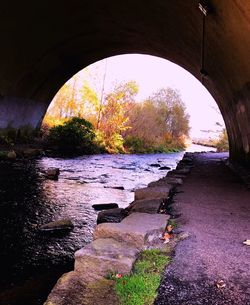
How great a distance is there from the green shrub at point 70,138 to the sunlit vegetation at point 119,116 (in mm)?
1367

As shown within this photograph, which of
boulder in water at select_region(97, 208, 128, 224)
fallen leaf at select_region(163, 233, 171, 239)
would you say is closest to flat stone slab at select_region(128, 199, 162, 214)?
boulder in water at select_region(97, 208, 128, 224)

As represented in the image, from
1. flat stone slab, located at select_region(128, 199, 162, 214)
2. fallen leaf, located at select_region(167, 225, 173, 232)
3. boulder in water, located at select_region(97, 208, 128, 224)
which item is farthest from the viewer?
boulder in water, located at select_region(97, 208, 128, 224)

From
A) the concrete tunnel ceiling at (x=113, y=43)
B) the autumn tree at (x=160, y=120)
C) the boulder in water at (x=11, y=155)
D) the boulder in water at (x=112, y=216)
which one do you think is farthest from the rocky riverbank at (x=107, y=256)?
the autumn tree at (x=160, y=120)

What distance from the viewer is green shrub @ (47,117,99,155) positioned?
18672 millimetres

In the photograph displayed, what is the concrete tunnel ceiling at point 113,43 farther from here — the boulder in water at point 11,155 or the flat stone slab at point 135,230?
the flat stone slab at point 135,230

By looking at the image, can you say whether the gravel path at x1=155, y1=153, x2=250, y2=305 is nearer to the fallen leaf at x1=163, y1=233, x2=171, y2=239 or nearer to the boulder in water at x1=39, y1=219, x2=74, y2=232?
the fallen leaf at x1=163, y1=233, x2=171, y2=239

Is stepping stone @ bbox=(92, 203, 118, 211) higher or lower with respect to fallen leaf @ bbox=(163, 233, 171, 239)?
lower

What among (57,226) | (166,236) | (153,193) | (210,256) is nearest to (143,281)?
(210,256)

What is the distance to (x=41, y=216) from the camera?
6.22m

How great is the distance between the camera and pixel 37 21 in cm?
1122

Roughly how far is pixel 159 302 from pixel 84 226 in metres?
3.56

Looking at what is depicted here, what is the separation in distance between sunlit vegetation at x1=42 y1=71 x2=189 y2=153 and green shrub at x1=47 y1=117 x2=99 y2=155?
1367 mm

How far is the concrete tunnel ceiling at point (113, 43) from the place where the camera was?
675 centimetres

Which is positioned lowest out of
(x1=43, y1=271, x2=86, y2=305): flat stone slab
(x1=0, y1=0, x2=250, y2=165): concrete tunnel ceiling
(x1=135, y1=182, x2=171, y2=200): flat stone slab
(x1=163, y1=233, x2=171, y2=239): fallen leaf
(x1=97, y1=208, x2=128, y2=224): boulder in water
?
(x1=97, y1=208, x2=128, y2=224): boulder in water
